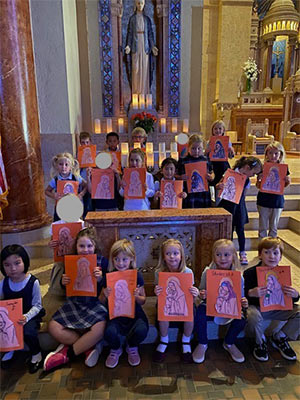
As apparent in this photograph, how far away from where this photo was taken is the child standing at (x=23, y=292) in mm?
2236

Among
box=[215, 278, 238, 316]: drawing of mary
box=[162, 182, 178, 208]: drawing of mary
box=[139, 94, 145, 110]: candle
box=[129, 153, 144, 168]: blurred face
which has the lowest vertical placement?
box=[215, 278, 238, 316]: drawing of mary

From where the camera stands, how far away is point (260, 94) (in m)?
11.0

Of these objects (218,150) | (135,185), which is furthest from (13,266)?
(218,150)

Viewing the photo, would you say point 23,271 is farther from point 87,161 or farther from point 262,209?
point 262,209

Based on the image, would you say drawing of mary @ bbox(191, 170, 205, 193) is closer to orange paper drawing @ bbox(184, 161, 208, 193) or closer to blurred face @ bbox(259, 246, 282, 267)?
orange paper drawing @ bbox(184, 161, 208, 193)

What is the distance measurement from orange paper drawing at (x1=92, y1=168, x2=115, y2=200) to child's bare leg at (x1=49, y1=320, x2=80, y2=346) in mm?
1240

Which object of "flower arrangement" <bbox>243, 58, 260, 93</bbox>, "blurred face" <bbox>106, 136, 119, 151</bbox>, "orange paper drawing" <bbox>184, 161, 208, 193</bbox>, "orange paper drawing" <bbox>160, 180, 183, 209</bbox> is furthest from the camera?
"flower arrangement" <bbox>243, 58, 260, 93</bbox>

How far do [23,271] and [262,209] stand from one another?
247 cm

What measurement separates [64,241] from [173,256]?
95 cm

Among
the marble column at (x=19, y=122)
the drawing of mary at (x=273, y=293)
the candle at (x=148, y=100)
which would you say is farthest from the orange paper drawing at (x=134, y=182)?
the candle at (x=148, y=100)

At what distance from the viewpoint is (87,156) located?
3.53 meters

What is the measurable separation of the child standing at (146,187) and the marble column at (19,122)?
55.1 inches

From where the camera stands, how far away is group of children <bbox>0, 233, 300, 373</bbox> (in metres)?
2.26

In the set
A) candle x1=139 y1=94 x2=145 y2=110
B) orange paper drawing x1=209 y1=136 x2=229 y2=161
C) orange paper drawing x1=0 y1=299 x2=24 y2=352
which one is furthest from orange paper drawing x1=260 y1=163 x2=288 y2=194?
candle x1=139 y1=94 x2=145 y2=110
